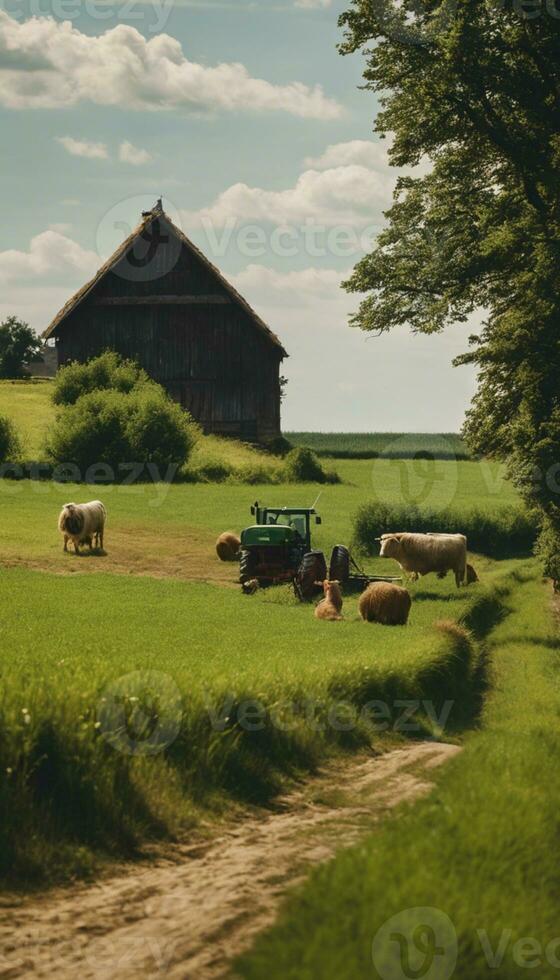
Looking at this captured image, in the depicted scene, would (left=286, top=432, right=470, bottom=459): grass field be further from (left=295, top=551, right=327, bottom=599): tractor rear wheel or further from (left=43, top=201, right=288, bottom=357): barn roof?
(left=295, top=551, right=327, bottom=599): tractor rear wheel

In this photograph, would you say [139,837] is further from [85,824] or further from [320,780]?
[320,780]

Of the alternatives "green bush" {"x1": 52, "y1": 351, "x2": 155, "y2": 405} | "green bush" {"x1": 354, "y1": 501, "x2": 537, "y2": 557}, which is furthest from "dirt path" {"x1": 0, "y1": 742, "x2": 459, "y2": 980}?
"green bush" {"x1": 52, "y1": 351, "x2": 155, "y2": 405}

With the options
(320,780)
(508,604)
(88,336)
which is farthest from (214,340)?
(320,780)

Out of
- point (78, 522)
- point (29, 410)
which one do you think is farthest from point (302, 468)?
point (78, 522)

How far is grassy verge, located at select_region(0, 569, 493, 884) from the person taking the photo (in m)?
12.1

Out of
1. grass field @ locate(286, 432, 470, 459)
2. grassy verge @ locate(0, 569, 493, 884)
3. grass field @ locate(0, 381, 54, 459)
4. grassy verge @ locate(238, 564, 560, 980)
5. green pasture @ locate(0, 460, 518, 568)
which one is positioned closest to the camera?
grassy verge @ locate(238, 564, 560, 980)

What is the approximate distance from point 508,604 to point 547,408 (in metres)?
6.34

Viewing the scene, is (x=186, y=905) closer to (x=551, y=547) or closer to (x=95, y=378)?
(x=551, y=547)

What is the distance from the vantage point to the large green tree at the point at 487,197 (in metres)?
31.0

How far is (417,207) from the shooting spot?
37375mm

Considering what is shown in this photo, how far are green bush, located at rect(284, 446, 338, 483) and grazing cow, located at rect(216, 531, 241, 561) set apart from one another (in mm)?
22698

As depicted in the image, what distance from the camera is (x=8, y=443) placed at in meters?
59.1

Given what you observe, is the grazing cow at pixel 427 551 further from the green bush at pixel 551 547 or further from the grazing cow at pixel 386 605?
the grazing cow at pixel 386 605

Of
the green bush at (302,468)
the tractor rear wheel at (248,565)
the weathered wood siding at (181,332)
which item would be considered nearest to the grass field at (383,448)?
the weathered wood siding at (181,332)
